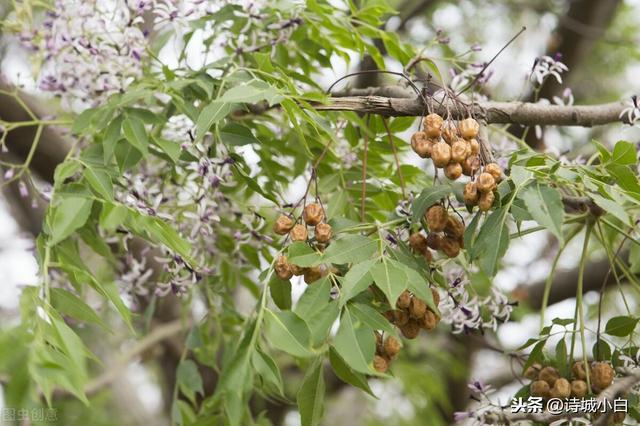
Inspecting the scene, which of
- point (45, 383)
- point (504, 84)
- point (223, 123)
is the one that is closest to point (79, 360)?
point (45, 383)

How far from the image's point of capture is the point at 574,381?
1.07 m

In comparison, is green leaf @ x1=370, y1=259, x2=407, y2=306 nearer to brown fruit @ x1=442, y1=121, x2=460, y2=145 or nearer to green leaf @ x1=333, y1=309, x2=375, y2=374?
green leaf @ x1=333, y1=309, x2=375, y2=374

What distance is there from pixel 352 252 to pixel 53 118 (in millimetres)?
908

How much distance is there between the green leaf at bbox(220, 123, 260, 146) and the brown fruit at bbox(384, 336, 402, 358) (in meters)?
0.33

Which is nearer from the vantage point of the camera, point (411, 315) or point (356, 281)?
point (356, 281)

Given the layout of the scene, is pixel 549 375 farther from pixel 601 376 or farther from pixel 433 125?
pixel 433 125

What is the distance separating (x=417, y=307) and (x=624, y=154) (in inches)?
12.8

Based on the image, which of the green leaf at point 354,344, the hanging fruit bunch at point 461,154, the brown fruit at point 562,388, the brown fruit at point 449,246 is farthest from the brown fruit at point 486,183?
the brown fruit at point 562,388

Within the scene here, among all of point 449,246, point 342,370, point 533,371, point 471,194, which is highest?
point 471,194

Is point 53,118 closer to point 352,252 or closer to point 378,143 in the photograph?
point 378,143

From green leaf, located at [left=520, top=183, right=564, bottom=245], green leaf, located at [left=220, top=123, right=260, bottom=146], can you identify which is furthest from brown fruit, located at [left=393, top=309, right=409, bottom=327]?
green leaf, located at [left=220, top=123, right=260, bottom=146]

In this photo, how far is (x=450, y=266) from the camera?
4.19ft

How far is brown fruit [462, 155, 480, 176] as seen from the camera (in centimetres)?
93

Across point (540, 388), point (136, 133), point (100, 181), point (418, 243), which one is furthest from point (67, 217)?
point (540, 388)
